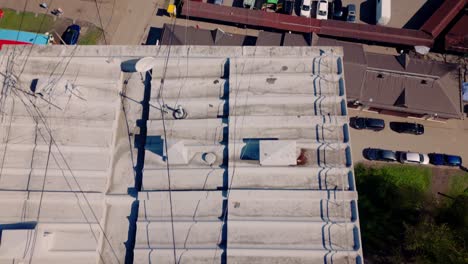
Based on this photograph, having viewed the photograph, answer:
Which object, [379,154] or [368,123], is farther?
[368,123]

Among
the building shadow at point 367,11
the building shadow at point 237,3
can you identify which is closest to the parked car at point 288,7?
the building shadow at point 237,3

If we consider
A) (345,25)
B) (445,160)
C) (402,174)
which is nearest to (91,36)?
(345,25)

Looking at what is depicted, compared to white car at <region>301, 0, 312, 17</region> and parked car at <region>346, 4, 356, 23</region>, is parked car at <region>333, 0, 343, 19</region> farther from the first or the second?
white car at <region>301, 0, 312, 17</region>

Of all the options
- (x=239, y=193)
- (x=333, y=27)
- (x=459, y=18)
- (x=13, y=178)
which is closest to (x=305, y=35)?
(x=333, y=27)

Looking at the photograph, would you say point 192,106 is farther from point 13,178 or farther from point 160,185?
point 13,178

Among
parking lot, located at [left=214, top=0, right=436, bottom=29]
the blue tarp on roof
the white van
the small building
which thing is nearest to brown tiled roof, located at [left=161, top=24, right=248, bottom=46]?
parking lot, located at [left=214, top=0, right=436, bottom=29]

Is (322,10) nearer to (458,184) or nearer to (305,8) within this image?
(305,8)

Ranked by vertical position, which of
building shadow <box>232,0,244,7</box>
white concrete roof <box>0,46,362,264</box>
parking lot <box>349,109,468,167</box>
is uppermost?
building shadow <box>232,0,244,7</box>
